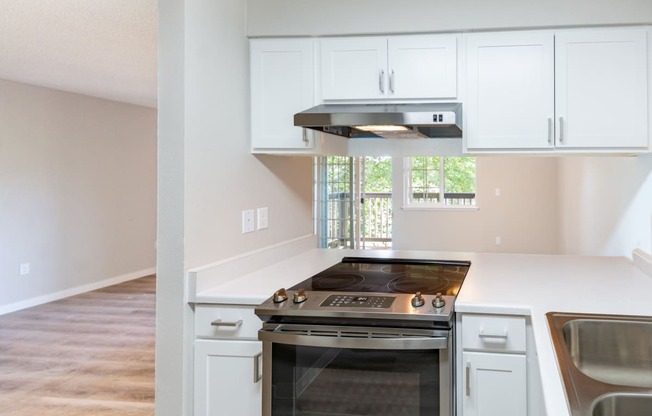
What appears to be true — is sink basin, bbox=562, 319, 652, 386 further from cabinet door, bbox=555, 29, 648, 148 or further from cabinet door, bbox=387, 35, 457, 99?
cabinet door, bbox=387, 35, 457, 99

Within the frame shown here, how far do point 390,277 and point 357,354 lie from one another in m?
0.71

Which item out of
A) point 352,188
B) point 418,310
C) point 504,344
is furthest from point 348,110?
point 352,188

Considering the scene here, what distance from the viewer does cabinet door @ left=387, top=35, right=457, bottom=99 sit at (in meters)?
2.58

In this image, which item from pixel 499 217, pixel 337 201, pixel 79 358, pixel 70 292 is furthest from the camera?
pixel 499 217

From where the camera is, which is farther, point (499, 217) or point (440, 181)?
point (440, 181)

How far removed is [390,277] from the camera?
2.63 metres


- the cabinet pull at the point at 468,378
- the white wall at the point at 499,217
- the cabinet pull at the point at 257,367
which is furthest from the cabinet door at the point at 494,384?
the white wall at the point at 499,217

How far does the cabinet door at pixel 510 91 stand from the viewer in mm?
2506

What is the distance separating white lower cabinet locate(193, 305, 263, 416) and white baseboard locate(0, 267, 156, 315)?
4.67 meters

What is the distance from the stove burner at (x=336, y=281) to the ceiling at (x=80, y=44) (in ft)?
6.86

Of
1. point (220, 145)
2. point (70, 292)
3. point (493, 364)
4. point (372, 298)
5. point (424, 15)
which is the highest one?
point (424, 15)

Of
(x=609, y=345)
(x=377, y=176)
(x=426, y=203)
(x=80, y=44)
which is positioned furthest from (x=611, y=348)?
(x=377, y=176)

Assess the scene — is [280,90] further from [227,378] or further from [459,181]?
[459,181]

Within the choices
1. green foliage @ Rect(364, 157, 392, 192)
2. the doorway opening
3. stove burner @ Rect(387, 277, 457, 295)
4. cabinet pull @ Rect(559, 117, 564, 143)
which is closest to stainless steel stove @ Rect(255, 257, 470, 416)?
stove burner @ Rect(387, 277, 457, 295)
